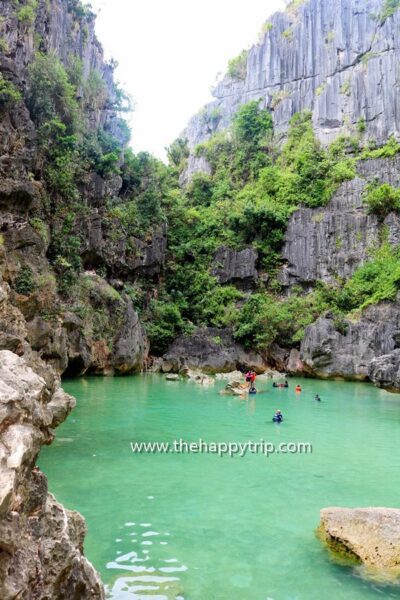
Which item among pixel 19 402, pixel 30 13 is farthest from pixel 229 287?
pixel 19 402

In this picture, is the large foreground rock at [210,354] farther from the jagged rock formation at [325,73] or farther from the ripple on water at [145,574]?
the ripple on water at [145,574]

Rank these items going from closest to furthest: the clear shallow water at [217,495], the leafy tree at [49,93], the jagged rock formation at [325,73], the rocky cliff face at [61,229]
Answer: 1. the clear shallow water at [217,495]
2. the rocky cliff face at [61,229]
3. the leafy tree at [49,93]
4. the jagged rock formation at [325,73]

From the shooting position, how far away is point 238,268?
124 ft

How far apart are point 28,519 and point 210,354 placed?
28.9 m

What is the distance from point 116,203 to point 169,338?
9405 mm

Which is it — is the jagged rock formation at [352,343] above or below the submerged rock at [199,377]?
above

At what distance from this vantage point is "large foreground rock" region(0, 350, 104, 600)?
2402 mm

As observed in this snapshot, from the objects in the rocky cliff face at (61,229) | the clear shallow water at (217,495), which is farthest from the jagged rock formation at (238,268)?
the clear shallow water at (217,495)

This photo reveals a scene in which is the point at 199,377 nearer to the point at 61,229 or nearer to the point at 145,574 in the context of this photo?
the point at 61,229

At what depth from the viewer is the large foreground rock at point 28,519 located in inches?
94.6

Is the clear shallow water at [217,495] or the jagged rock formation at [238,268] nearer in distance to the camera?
the clear shallow water at [217,495]

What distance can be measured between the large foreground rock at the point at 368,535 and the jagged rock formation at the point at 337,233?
3154cm

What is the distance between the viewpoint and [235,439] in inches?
466

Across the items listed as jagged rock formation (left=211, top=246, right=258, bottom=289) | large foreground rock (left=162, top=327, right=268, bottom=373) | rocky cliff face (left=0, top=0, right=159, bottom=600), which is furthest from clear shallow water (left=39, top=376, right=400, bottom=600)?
jagged rock formation (left=211, top=246, right=258, bottom=289)
